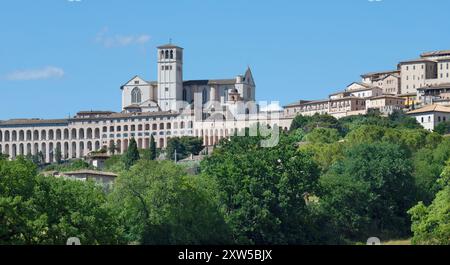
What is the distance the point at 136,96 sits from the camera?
411 feet

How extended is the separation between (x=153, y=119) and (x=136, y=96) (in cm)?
912

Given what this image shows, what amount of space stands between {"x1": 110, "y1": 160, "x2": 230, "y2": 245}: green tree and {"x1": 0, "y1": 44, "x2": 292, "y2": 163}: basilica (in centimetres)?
7192

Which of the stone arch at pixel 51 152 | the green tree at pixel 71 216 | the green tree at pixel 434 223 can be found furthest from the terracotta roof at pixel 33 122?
the green tree at pixel 71 216

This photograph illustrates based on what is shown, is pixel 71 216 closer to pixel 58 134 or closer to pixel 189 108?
pixel 189 108

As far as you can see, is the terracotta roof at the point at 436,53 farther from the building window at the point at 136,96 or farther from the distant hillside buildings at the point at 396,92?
the building window at the point at 136,96

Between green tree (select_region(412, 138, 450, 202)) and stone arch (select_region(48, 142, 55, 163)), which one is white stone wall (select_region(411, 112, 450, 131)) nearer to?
green tree (select_region(412, 138, 450, 202))

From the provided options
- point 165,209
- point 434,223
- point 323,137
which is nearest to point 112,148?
point 323,137

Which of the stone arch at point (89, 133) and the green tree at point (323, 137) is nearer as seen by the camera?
the green tree at point (323, 137)

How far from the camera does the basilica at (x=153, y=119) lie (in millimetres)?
112188

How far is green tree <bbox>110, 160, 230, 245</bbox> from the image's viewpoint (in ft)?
99.1

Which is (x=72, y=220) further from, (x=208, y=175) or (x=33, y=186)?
(x=208, y=175)

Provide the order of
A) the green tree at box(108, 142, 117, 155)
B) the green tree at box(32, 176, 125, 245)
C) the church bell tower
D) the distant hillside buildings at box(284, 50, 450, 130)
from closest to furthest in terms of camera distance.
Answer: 1. the green tree at box(32, 176, 125, 245)
2. the distant hillside buildings at box(284, 50, 450, 130)
3. the green tree at box(108, 142, 117, 155)
4. the church bell tower

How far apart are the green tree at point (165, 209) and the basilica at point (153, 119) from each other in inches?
2832

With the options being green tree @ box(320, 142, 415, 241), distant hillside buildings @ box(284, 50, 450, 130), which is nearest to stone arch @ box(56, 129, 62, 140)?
distant hillside buildings @ box(284, 50, 450, 130)
